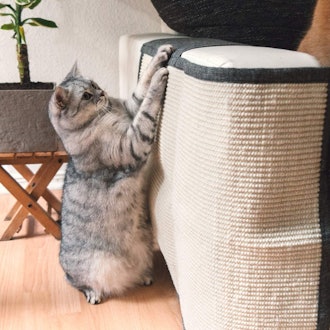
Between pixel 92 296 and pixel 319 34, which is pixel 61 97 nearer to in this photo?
pixel 92 296

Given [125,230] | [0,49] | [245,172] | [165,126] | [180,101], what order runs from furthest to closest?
[0,49], [125,230], [165,126], [180,101], [245,172]

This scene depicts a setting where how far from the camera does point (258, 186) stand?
625 mm

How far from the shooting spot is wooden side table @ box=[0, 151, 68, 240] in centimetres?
146

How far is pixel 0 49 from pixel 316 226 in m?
1.61

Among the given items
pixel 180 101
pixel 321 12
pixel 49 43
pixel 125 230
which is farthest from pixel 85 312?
pixel 49 43

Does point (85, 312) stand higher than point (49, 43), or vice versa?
point (49, 43)

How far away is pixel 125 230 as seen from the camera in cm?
118

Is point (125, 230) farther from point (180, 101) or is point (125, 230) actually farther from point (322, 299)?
point (322, 299)

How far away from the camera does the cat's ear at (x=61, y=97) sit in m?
1.14

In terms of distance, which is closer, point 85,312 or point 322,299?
point 322,299

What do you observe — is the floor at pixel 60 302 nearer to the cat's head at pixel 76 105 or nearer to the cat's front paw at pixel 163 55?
the cat's head at pixel 76 105

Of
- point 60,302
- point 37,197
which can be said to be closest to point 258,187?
point 60,302

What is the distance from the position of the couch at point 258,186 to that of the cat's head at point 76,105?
0.49 m

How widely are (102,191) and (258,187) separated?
614 millimetres
